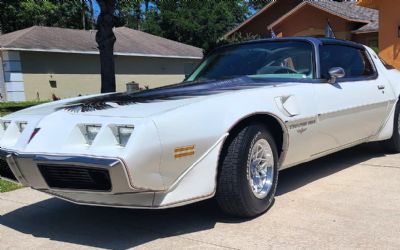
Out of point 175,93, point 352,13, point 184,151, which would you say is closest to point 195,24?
point 352,13

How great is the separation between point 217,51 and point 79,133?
2.65 metres

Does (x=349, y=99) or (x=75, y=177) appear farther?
(x=349, y=99)

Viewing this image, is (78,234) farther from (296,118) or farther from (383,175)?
(383,175)

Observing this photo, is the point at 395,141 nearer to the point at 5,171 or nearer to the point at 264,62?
the point at 264,62

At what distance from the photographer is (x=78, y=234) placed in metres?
3.99

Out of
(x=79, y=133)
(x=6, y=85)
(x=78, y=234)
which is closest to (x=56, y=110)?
(x=79, y=133)

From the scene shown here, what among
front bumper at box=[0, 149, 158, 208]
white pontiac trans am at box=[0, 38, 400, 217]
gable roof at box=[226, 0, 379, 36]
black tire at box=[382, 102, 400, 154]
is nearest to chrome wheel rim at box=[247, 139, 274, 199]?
white pontiac trans am at box=[0, 38, 400, 217]

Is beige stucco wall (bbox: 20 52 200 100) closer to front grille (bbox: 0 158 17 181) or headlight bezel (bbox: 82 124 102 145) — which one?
front grille (bbox: 0 158 17 181)

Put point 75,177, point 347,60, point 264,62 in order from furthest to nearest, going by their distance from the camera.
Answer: point 347,60 → point 264,62 → point 75,177

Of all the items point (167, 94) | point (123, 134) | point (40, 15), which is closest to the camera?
point (123, 134)

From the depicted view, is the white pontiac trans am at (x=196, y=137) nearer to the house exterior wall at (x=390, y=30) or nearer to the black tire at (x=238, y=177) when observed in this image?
the black tire at (x=238, y=177)

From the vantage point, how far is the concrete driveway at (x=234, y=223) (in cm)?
364

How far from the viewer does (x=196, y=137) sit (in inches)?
140

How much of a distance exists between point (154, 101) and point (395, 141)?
3.89 m
